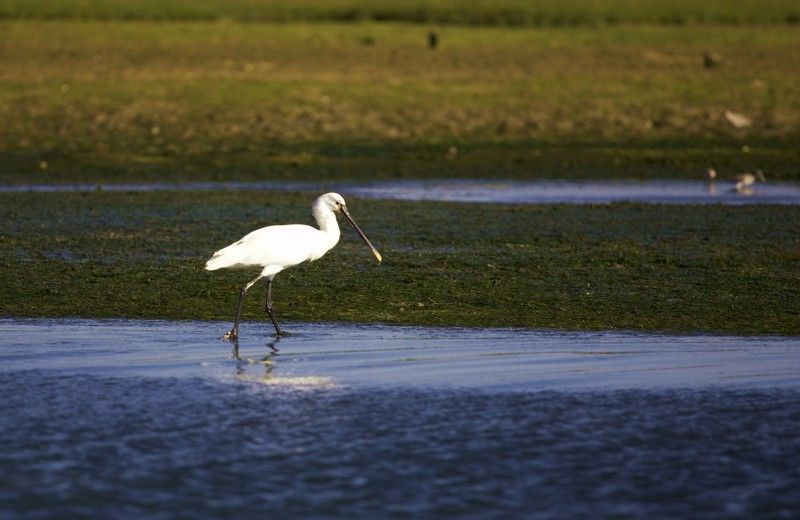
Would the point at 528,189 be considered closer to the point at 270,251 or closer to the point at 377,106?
the point at 377,106

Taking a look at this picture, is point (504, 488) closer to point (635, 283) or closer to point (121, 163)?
point (635, 283)

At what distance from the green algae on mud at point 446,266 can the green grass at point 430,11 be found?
2981 centimetres

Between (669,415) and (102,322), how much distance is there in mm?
4645

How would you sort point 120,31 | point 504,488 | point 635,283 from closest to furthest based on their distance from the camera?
point 504,488
point 635,283
point 120,31

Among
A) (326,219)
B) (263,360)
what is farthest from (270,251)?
(263,360)

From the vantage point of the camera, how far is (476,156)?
25.5 metres

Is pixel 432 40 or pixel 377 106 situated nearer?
pixel 377 106

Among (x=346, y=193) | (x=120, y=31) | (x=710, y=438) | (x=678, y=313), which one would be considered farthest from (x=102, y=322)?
(x=120, y=31)

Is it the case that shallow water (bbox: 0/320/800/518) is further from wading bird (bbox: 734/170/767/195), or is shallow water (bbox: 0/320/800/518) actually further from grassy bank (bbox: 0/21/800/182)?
grassy bank (bbox: 0/21/800/182)

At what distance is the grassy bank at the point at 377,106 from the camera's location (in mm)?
24703

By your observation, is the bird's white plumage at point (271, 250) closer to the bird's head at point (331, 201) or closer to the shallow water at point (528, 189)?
the bird's head at point (331, 201)

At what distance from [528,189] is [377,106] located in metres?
8.23

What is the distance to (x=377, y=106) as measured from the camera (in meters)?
29.4

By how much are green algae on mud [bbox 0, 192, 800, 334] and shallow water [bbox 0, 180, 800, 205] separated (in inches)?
54.0
